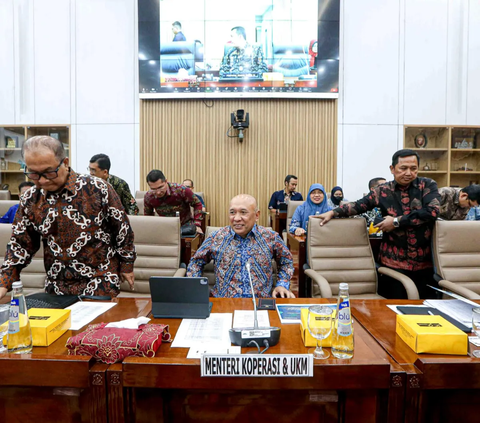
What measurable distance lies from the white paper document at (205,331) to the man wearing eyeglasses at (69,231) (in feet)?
2.10

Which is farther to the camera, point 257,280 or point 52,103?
point 52,103

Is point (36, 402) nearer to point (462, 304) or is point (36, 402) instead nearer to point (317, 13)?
point (462, 304)

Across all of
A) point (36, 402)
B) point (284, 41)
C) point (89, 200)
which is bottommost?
point (36, 402)

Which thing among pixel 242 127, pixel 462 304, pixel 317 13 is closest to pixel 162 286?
pixel 462 304

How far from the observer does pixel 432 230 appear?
2.33m

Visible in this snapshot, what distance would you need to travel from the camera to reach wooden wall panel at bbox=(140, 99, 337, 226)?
6.14 meters

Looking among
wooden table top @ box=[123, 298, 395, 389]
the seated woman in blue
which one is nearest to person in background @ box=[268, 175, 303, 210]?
the seated woman in blue

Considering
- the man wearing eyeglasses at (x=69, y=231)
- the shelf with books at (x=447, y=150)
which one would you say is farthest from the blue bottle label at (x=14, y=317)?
the shelf with books at (x=447, y=150)

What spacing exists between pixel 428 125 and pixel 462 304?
549 cm

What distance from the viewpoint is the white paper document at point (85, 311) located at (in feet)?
4.20

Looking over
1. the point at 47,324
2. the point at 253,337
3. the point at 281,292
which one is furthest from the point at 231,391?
the point at 281,292

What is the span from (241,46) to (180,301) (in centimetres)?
561

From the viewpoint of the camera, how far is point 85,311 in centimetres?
141

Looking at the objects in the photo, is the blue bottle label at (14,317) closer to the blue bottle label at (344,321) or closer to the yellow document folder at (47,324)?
the yellow document folder at (47,324)
